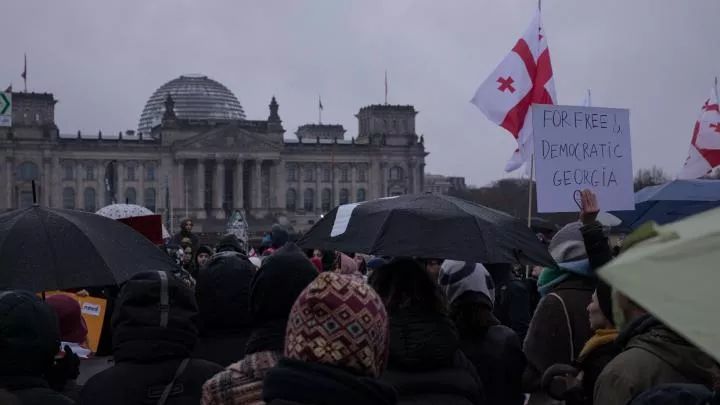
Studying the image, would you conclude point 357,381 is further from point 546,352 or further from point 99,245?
point 99,245

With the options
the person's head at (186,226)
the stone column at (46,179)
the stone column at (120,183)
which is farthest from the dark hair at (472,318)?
the stone column at (120,183)

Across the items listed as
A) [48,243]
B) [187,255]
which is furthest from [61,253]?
[187,255]

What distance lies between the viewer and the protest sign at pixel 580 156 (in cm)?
593

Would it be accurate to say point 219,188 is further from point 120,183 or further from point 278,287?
point 278,287

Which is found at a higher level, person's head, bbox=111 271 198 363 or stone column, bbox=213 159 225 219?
stone column, bbox=213 159 225 219

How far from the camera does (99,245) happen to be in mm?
4496

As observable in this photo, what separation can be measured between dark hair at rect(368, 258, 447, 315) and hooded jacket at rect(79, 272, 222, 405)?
79 cm

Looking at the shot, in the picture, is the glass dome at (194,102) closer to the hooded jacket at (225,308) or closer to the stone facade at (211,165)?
the stone facade at (211,165)

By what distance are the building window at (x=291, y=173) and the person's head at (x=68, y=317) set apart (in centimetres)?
7829

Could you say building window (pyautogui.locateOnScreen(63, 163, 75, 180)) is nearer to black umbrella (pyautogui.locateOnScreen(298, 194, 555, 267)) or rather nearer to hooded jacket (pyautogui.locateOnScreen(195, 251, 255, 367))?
black umbrella (pyautogui.locateOnScreen(298, 194, 555, 267))

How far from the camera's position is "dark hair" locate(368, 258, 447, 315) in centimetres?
372

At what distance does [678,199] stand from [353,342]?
6.89m

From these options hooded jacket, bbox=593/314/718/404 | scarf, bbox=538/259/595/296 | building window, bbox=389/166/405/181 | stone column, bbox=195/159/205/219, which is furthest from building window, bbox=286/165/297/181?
hooded jacket, bbox=593/314/718/404

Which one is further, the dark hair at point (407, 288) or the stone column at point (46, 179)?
the stone column at point (46, 179)
